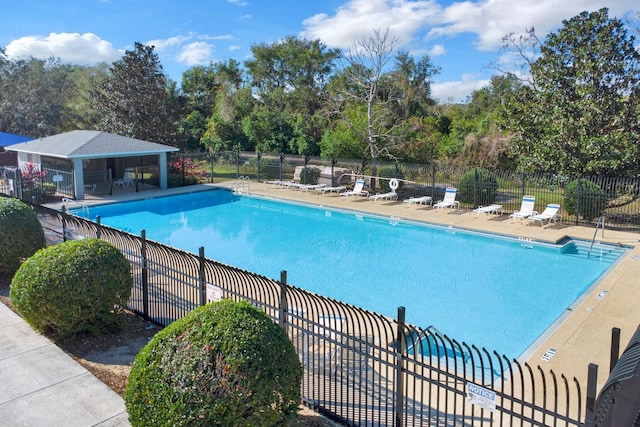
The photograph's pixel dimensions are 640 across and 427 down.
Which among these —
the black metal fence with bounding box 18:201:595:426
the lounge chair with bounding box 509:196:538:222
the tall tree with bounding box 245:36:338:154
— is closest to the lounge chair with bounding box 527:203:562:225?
the lounge chair with bounding box 509:196:538:222

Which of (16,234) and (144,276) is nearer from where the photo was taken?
(144,276)

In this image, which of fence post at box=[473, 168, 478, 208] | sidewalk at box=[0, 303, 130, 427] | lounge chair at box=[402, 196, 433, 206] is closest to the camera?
sidewalk at box=[0, 303, 130, 427]

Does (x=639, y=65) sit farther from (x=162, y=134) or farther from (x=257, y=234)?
(x=162, y=134)

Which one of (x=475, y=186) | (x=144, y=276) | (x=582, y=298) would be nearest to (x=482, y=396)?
(x=144, y=276)

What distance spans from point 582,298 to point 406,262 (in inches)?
179

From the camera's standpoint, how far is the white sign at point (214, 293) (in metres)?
5.94

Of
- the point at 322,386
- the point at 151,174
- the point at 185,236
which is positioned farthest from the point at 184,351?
the point at 151,174

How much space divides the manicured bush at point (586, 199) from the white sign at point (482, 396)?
14.3 metres

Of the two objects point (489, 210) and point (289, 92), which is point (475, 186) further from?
point (289, 92)

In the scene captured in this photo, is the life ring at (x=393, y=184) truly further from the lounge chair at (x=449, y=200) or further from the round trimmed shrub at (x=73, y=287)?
the round trimmed shrub at (x=73, y=287)

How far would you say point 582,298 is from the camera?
9.64 meters

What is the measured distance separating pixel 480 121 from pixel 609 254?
15568 millimetres

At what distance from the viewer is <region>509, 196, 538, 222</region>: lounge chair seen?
16.4 m

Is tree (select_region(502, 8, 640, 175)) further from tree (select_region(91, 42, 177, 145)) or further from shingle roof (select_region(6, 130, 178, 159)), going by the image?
tree (select_region(91, 42, 177, 145))
